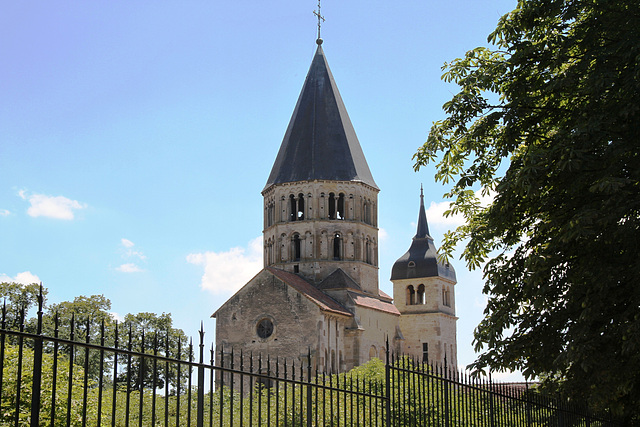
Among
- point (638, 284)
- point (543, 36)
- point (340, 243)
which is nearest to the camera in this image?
point (638, 284)

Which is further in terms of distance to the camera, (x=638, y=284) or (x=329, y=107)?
(x=329, y=107)

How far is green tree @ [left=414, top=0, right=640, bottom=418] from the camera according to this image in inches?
397

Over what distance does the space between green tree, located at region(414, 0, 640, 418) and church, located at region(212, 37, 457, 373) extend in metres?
24.9

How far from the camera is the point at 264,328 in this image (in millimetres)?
38000

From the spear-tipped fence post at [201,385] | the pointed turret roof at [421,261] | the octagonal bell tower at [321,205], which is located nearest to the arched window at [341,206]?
the octagonal bell tower at [321,205]

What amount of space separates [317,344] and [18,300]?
1687 centimetres

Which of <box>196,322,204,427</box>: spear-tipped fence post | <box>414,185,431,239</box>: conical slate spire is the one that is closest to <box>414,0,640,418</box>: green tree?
<box>196,322,204,427</box>: spear-tipped fence post

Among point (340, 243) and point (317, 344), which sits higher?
point (340, 243)

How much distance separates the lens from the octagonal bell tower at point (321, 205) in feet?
140

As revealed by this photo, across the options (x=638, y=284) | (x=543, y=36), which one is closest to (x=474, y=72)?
(x=543, y=36)

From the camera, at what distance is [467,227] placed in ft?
43.6

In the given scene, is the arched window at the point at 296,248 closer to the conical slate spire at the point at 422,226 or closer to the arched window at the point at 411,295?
the arched window at the point at 411,295

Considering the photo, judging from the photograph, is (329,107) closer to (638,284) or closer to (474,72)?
(474,72)

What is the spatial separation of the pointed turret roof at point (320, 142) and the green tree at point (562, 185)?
101 ft
